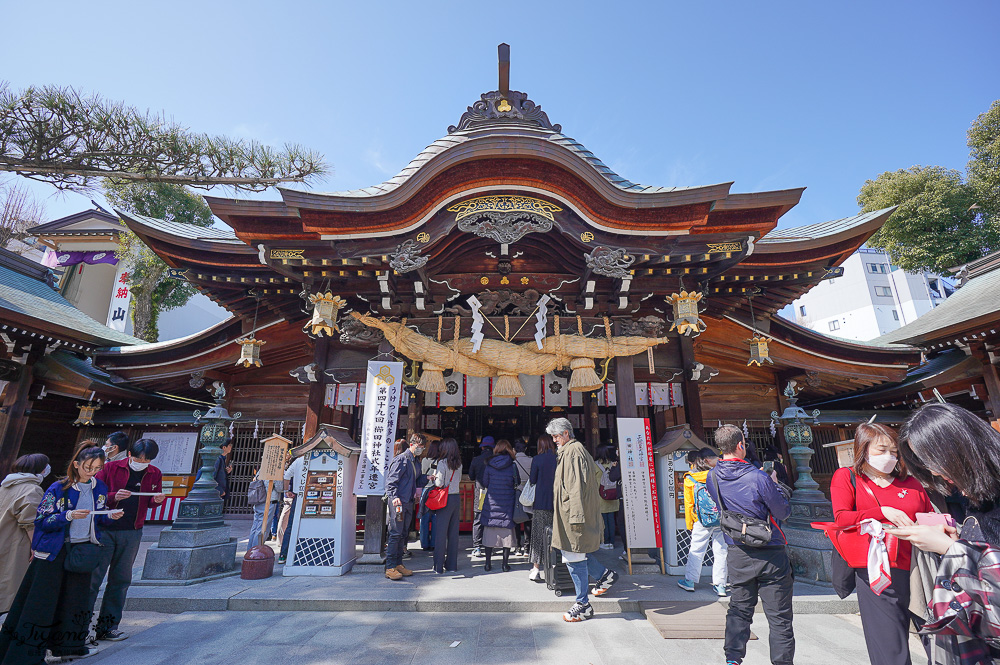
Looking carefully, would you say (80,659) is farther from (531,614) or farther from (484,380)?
(484,380)

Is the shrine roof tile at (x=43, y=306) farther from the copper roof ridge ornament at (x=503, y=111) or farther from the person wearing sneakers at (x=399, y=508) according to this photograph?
the copper roof ridge ornament at (x=503, y=111)

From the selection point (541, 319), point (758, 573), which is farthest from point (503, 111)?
point (758, 573)

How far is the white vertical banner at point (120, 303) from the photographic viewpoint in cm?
1753

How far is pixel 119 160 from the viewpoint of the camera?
28.6ft

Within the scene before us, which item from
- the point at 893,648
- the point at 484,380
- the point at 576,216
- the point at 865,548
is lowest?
the point at 893,648

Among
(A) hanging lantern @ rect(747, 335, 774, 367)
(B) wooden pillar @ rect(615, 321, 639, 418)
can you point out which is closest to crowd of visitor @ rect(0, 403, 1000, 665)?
(B) wooden pillar @ rect(615, 321, 639, 418)

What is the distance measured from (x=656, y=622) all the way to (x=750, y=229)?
5389 mm

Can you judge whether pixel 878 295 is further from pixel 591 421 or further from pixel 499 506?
pixel 499 506

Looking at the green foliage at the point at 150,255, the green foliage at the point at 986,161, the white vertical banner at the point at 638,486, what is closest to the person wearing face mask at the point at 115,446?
the white vertical banner at the point at 638,486

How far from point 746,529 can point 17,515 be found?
20.6ft

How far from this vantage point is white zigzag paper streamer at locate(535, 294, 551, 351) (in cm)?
728

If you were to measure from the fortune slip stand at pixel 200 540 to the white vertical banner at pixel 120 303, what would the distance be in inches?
617

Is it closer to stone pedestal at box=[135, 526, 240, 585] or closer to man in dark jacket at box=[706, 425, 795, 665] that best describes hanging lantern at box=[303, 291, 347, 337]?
stone pedestal at box=[135, 526, 240, 585]

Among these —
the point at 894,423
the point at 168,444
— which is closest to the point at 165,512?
the point at 168,444
